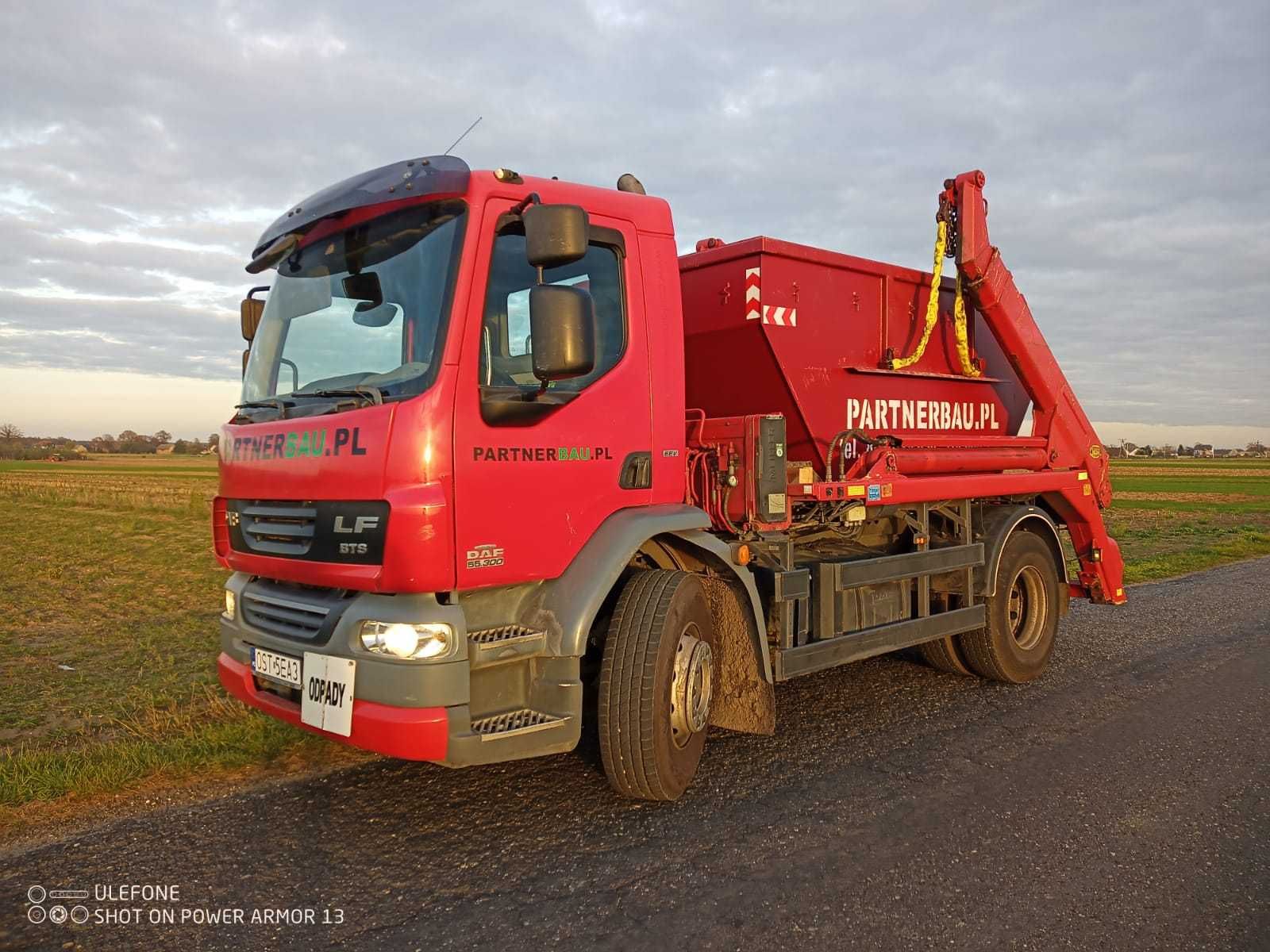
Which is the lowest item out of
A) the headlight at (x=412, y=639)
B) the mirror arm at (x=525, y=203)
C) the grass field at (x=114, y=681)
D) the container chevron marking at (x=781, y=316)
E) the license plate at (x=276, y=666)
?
the grass field at (x=114, y=681)

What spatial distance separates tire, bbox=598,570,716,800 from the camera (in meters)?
3.93

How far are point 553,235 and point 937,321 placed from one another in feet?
13.5

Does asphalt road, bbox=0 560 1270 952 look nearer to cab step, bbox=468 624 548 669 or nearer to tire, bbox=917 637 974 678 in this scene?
cab step, bbox=468 624 548 669

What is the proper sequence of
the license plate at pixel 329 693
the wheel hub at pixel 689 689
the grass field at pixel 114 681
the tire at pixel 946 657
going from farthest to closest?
the tire at pixel 946 657, the grass field at pixel 114 681, the wheel hub at pixel 689 689, the license plate at pixel 329 693

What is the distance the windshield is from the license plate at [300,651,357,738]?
3.57 feet

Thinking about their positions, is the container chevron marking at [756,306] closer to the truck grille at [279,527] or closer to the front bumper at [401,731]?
the truck grille at [279,527]

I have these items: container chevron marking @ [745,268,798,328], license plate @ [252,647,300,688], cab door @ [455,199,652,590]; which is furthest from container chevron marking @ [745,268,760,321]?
license plate @ [252,647,300,688]

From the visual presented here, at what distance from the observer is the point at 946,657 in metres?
6.72

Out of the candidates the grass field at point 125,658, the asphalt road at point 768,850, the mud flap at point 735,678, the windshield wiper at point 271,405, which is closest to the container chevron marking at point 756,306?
the mud flap at point 735,678

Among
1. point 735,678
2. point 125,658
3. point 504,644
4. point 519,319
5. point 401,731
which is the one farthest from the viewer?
point 125,658

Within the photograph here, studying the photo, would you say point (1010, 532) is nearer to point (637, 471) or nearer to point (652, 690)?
point (637, 471)

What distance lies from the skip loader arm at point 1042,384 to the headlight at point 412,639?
16.8ft

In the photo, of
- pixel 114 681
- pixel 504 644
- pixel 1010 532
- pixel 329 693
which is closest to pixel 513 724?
pixel 504 644

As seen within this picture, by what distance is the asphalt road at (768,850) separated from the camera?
2986 mm
